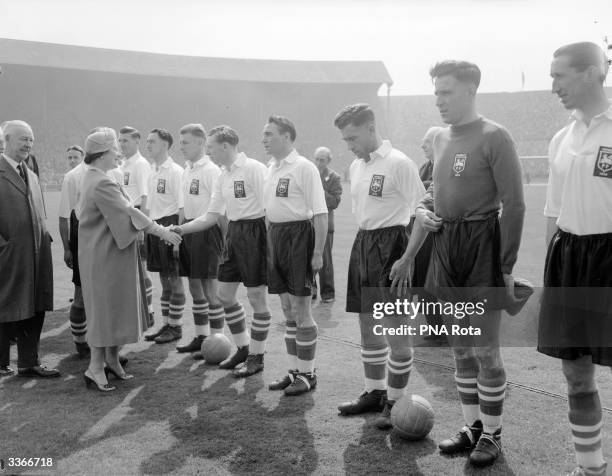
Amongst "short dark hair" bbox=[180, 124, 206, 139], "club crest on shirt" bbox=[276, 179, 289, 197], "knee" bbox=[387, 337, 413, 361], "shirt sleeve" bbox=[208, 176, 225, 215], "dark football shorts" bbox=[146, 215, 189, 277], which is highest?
"short dark hair" bbox=[180, 124, 206, 139]

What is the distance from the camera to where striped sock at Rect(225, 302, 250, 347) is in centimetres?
622

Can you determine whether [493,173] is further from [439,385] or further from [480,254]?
[439,385]

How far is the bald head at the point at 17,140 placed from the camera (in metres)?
5.94

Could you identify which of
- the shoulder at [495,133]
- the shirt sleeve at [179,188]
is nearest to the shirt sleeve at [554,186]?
the shoulder at [495,133]

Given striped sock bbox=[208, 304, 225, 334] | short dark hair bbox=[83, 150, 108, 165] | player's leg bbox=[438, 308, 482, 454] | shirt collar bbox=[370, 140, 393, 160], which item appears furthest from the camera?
striped sock bbox=[208, 304, 225, 334]

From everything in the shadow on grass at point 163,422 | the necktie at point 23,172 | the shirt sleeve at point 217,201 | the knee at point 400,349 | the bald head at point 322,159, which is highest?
the bald head at point 322,159

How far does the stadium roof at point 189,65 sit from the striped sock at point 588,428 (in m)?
51.3

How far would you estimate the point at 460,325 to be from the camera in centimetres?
386

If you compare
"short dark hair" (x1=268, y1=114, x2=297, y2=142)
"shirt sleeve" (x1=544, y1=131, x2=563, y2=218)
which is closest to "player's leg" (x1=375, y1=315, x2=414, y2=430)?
"shirt sleeve" (x1=544, y1=131, x2=563, y2=218)

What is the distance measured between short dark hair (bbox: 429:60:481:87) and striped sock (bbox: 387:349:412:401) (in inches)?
81.7

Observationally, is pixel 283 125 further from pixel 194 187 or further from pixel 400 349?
pixel 400 349

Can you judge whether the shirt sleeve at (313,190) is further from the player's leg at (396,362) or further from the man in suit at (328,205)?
the man in suit at (328,205)

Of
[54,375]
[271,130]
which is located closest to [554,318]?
[271,130]

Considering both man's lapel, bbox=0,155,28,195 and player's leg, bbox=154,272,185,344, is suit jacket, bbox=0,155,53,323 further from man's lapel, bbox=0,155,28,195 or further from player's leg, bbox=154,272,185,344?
player's leg, bbox=154,272,185,344
